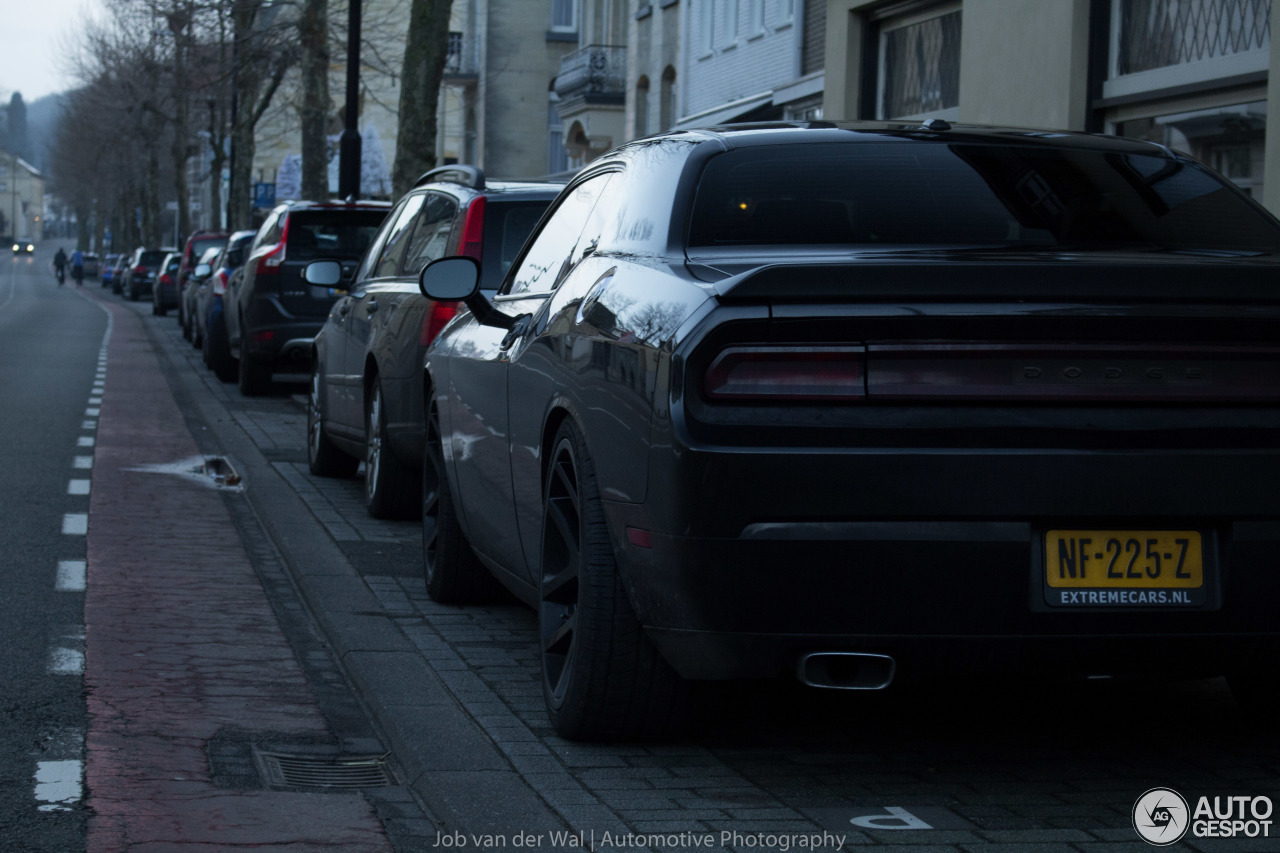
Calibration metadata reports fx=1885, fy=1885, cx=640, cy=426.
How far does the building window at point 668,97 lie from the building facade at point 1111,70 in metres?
15.7

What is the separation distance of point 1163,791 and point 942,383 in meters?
1.20

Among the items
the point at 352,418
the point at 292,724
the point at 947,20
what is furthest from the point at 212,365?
the point at 292,724

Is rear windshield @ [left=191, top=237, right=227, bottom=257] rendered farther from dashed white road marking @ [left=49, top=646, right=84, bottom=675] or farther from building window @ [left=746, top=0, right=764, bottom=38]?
dashed white road marking @ [left=49, top=646, right=84, bottom=675]

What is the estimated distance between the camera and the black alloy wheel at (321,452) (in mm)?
11586

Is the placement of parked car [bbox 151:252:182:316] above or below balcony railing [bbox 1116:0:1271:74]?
below

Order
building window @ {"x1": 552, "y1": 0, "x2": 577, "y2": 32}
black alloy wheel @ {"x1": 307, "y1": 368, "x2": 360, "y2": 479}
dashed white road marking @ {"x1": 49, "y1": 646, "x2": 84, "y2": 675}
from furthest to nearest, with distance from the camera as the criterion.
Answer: building window @ {"x1": 552, "y1": 0, "x2": 577, "y2": 32}
black alloy wheel @ {"x1": 307, "y1": 368, "x2": 360, "y2": 479}
dashed white road marking @ {"x1": 49, "y1": 646, "x2": 84, "y2": 675}

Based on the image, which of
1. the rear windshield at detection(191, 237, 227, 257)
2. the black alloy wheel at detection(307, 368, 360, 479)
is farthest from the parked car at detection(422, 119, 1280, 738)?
the rear windshield at detection(191, 237, 227, 257)

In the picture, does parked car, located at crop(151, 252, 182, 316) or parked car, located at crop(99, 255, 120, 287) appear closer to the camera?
parked car, located at crop(151, 252, 182, 316)

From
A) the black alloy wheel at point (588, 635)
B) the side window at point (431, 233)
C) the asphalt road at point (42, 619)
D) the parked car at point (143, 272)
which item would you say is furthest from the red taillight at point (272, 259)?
the parked car at point (143, 272)

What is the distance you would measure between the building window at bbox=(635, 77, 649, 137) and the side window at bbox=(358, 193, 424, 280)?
25.8 m

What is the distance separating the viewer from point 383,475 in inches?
377

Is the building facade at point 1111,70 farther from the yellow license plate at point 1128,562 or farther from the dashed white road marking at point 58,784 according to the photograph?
the dashed white road marking at point 58,784

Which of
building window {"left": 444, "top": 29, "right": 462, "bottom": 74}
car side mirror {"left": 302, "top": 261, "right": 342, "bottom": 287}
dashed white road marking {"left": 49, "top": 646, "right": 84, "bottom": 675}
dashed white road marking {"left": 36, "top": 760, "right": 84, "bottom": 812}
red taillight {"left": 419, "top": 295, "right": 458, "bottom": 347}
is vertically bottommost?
dashed white road marking {"left": 49, "top": 646, "right": 84, "bottom": 675}

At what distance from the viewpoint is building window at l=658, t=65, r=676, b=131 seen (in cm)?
3406
